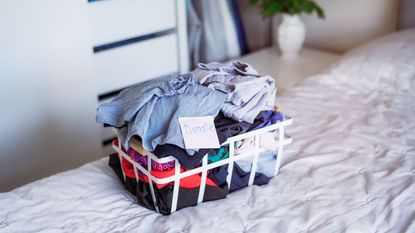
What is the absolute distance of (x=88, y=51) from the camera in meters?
2.35

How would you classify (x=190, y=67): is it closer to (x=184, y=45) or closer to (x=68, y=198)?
(x=184, y=45)

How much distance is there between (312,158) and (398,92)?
0.68m

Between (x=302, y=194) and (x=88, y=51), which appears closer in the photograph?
(x=302, y=194)

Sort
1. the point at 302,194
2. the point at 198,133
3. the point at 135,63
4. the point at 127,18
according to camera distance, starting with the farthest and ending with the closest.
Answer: the point at 135,63 < the point at 127,18 < the point at 302,194 < the point at 198,133

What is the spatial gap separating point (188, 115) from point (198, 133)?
0.06 meters

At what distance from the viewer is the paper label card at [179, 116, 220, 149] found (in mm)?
1291

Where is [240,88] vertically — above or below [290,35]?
above

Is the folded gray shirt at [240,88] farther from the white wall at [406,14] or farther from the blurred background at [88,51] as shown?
the white wall at [406,14]

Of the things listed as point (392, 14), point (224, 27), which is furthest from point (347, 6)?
point (224, 27)

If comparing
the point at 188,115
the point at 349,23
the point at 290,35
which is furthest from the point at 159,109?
the point at 349,23

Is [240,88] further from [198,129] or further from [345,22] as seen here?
[345,22]

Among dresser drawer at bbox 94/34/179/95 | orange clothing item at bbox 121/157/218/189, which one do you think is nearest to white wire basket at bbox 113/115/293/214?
orange clothing item at bbox 121/157/218/189

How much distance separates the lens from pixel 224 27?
9.91ft

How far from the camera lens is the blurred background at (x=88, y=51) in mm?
2195
